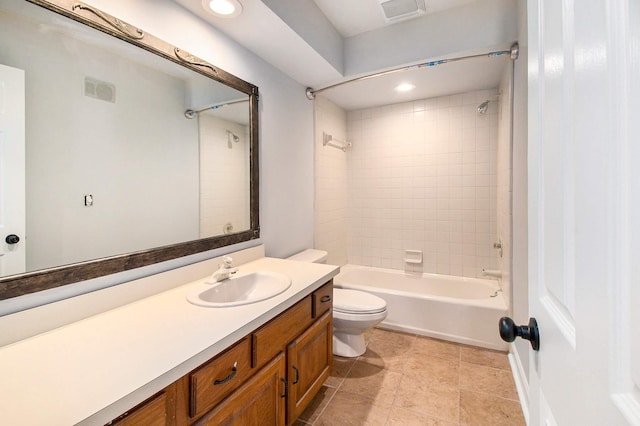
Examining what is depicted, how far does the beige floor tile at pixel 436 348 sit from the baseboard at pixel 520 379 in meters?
0.36

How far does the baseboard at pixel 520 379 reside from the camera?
163cm

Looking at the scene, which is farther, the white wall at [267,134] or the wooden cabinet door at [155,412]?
the white wall at [267,134]

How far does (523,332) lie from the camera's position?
2.14 feet

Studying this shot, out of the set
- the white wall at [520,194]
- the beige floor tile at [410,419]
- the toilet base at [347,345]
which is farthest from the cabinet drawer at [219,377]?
the white wall at [520,194]

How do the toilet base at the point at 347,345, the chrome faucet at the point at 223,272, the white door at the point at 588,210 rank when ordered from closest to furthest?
the white door at the point at 588,210 < the chrome faucet at the point at 223,272 < the toilet base at the point at 347,345

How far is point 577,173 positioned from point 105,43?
5.24 ft

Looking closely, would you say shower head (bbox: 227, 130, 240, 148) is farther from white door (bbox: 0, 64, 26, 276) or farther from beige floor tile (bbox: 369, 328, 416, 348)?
beige floor tile (bbox: 369, 328, 416, 348)

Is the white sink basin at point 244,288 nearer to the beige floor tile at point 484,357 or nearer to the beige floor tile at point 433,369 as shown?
the beige floor tile at point 433,369

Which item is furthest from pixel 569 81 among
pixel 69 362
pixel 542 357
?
pixel 69 362

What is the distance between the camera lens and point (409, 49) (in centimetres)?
219

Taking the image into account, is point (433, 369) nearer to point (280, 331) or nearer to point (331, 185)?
point (280, 331)

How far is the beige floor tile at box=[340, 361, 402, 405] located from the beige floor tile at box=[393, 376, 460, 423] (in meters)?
0.05

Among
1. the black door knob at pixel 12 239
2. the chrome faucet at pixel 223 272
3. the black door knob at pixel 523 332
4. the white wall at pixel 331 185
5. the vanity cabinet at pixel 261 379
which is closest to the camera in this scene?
the black door knob at pixel 523 332

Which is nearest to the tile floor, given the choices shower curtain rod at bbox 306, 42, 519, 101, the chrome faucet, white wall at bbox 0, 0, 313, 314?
the chrome faucet
